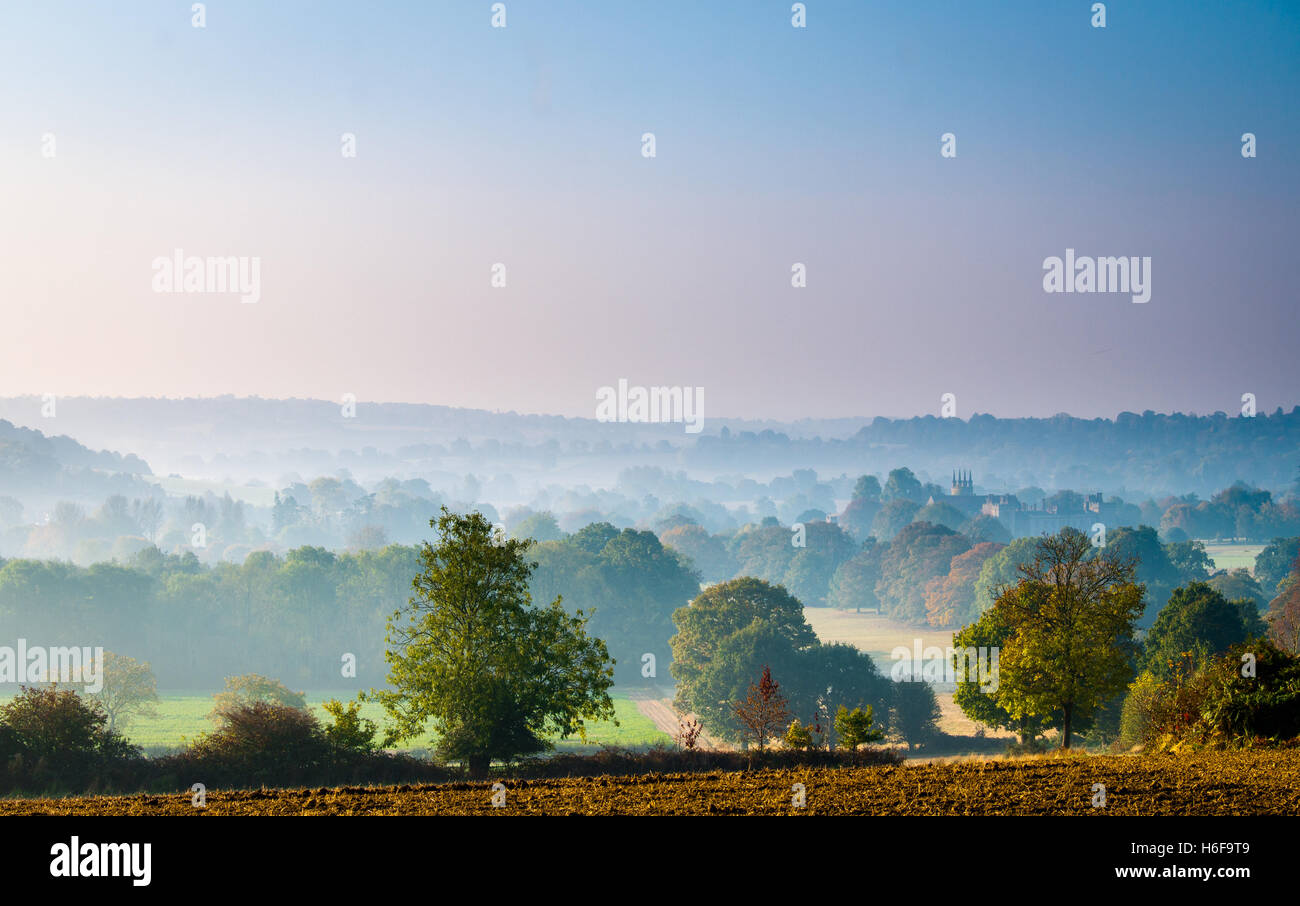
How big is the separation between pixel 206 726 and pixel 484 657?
59076mm

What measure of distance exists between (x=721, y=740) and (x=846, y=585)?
97169 millimetres

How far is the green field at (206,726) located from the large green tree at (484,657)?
31396 millimetres

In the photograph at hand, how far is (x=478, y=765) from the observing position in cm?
2709

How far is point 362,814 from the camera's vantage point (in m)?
16.4

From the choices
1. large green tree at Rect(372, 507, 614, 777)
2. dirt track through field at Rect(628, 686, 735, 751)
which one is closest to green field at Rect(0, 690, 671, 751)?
dirt track through field at Rect(628, 686, 735, 751)

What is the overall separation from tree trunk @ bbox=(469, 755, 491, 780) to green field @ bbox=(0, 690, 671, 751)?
34.0 metres

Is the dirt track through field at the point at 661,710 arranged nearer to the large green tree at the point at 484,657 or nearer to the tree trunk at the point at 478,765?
the large green tree at the point at 484,657

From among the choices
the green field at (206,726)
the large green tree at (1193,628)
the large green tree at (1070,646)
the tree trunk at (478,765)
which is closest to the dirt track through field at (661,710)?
the green field at (206,726)

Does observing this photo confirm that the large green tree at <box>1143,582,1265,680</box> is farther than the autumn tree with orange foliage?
No

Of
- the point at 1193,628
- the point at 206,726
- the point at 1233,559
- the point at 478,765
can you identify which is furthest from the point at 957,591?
the point at 478,765

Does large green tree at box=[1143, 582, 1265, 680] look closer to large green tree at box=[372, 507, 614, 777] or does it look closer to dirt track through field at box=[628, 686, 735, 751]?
dirt track through field at box=[628, 686, 735, 751]

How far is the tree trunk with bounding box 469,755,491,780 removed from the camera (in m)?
25.6

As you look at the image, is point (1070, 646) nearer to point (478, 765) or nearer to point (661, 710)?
point (478, 765)
